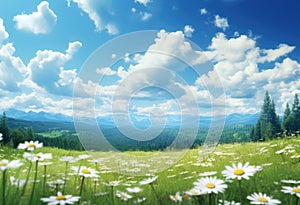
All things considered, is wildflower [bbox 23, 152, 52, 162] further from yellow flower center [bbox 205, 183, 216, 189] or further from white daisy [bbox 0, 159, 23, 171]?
yellow flower center [bbox 205, 183, 216, 189]

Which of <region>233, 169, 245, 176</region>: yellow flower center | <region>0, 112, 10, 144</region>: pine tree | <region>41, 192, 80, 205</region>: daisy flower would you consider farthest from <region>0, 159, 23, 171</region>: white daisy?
<region>0, 112, 10, 144</region>: pine tree

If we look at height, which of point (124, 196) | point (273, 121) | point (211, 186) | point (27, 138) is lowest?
point (124, 196)

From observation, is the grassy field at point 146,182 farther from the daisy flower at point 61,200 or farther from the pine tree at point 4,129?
the pine tree at point 4,129

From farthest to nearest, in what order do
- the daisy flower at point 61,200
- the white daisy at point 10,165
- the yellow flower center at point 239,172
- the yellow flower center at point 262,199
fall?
the yellow flower center at point 239,172 < the yellow flower center at point 262,199 < the daisy flower at point 61,200 < the white daisy at point 10,165

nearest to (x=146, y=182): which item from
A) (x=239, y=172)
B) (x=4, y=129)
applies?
(x=239, y=172)

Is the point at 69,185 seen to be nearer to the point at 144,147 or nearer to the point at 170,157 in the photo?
the point at 170,157

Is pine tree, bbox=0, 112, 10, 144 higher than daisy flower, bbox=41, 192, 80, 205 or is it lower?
higher

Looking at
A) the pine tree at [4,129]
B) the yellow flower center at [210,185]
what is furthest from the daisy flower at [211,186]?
the pine tree at [4,129]

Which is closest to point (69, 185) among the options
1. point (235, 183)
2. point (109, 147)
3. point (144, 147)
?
point (235, 183)

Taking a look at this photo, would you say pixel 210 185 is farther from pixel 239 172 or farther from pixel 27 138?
pixel 27 138

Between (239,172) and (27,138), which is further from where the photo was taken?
(27,138)

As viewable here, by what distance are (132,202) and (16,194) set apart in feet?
4.01

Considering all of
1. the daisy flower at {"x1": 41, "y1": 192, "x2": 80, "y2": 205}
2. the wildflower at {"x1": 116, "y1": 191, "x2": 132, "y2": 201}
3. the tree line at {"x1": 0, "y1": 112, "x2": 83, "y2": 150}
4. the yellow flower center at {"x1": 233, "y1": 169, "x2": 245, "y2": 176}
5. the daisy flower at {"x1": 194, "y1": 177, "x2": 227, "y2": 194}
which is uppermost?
the tree line at {"x1": 0, "y1": 112, "x2": 83, "y2": 150}

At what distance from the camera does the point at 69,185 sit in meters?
Answer: 3.82
